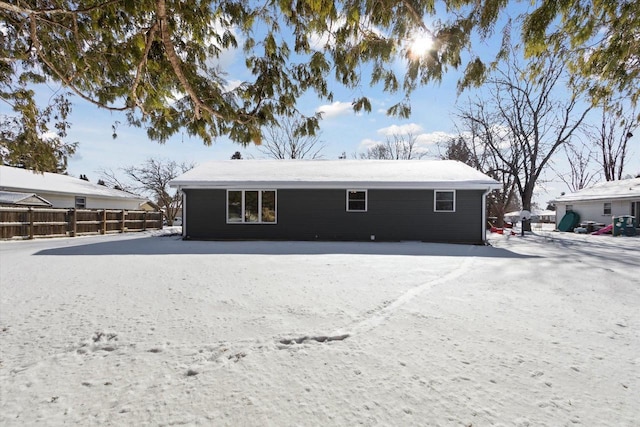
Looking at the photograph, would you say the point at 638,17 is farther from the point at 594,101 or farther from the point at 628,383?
the point at 628,383

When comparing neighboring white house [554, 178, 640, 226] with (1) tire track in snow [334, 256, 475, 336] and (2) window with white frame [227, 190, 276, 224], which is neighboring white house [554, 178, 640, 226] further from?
(2) window with white frame [227, 190, 276, 224]

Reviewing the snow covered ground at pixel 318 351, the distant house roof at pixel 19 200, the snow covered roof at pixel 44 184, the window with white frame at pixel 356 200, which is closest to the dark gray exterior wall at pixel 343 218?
the window with white frame at pixel 356 200

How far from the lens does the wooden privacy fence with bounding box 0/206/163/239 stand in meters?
12.2

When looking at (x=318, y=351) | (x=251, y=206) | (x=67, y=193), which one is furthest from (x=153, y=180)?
(x=318, y=351)

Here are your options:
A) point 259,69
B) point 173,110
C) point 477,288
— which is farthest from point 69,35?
point 477,288

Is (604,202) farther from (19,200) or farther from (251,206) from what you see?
(19,200)

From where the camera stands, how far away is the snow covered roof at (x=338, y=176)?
1178 centimetres

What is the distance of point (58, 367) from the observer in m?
2.37

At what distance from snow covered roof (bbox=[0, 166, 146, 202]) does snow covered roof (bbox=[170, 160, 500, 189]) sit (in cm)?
938

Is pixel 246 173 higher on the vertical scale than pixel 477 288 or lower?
higher

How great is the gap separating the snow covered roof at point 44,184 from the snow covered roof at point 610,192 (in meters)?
31.3

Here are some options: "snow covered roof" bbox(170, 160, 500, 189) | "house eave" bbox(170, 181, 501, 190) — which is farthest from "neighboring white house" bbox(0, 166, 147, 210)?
"house eave" bbox(170, 181, 501, 190)

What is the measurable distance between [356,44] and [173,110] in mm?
3071

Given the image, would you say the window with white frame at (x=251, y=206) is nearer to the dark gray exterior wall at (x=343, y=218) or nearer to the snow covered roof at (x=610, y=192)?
the dark gray exterior wall at (x=343, y=218)
